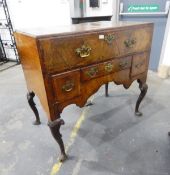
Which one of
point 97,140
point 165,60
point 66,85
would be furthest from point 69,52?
point 165,60

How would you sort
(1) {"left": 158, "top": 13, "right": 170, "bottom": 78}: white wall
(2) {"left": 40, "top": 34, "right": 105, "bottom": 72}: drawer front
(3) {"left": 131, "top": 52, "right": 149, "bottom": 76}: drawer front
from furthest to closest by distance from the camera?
1. (1) {"left": 158, "top": 13, "right": 170, "bottom": 78}: white wall
2. (3) {"left": 131, "top": 52, "right": 149, "bottom": 76}: drawer front
3. (2) {"left": 40, "top": 34, "right": 105, "bottom": 72}: drawer front

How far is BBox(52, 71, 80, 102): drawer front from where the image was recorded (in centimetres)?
99

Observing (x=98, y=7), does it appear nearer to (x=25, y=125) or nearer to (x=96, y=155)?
(x=25, y=125)

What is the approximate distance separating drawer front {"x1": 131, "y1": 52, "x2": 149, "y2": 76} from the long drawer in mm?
73

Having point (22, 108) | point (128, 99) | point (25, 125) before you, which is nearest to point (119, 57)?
point (128, 99)

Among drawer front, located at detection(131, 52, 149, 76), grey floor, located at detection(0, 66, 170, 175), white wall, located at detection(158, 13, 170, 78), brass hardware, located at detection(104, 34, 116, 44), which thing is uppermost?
brass hardware, located at detection(104, 34, 116, 44)

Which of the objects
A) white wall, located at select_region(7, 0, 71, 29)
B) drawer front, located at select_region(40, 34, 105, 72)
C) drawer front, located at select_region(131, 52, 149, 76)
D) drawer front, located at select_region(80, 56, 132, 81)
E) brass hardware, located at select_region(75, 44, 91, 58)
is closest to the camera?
drawer front, located at select_region(40, 34, 105, 72)

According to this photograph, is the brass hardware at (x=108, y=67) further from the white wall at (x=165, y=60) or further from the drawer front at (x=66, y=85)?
the white wall at (x=165, y=60)

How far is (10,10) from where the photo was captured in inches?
131

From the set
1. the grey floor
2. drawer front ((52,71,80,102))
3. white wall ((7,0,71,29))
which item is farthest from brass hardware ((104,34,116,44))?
white wall ((7,0,71,29))

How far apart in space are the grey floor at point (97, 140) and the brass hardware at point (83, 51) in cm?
81

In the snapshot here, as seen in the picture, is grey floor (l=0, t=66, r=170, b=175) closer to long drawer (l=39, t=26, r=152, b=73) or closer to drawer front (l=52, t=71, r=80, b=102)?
drawer front (l=52, t=71, r=80, b=102)

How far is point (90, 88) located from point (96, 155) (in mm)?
566

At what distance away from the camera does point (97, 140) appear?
148 centimetres
